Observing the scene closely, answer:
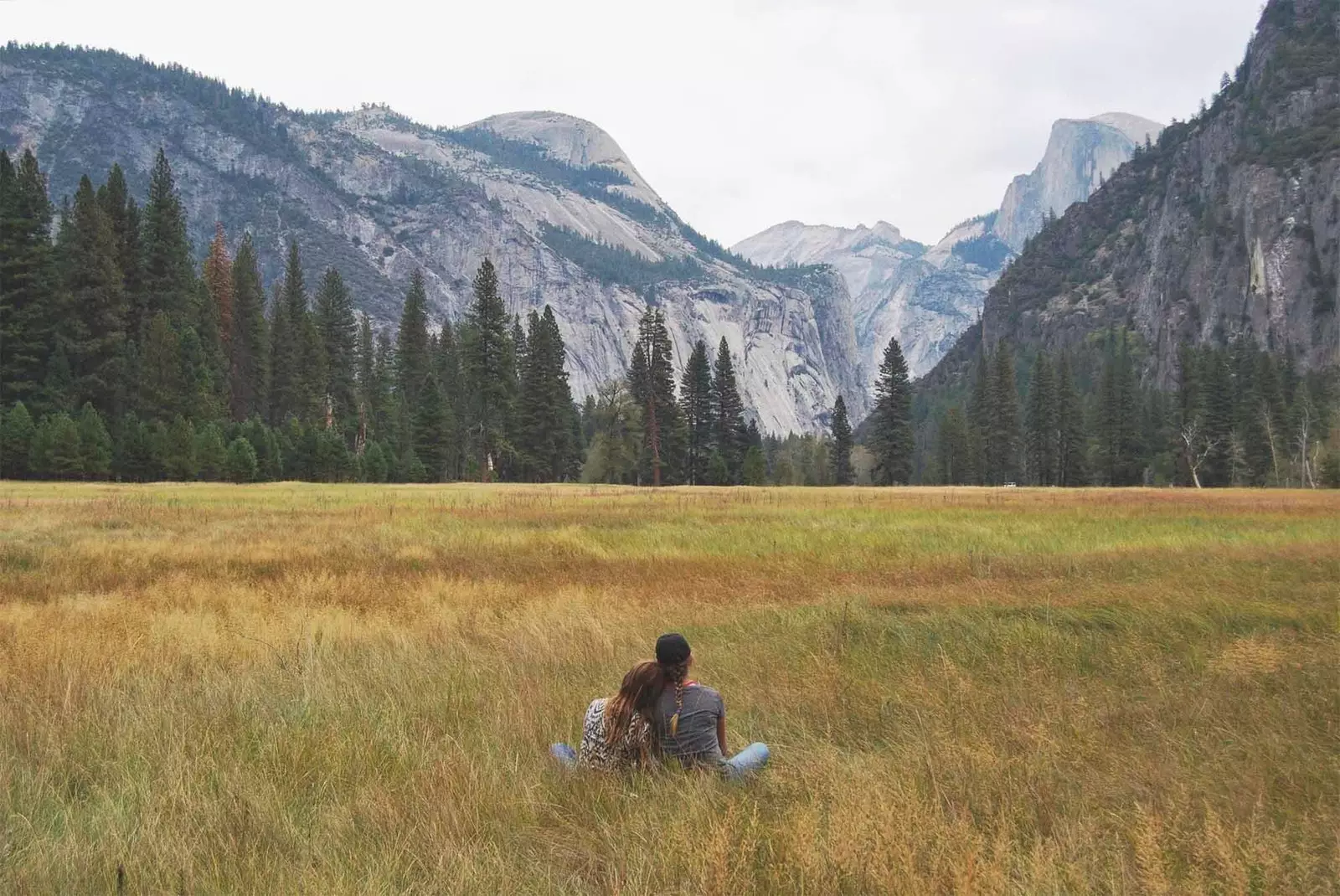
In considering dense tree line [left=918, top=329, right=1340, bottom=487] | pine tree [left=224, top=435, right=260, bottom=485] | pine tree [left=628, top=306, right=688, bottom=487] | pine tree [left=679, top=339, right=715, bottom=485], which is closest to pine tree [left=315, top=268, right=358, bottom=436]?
pine tree [left=224, top=435, right=260, bottom=485]

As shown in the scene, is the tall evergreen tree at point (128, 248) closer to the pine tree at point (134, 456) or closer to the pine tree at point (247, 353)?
the pine tree at point (247, 353)

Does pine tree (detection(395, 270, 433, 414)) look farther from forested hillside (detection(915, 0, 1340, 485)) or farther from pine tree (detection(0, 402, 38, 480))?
forested hillside (detection(915, 0, 1340, 485))

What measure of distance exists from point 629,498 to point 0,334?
143 feet

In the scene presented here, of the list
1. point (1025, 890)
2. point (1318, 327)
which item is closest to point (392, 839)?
point (1025, 890)

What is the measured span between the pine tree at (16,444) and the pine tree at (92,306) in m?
9.43

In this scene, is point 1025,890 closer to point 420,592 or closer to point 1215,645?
point 1215,645

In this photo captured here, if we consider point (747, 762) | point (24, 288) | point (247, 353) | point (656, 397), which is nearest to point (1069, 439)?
point (656, 397)

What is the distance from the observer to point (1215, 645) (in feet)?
27.3

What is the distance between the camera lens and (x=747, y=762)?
5.22 metres

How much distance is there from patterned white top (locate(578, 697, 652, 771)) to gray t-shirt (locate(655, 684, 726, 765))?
0.12 metres

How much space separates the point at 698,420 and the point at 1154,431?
58570mm

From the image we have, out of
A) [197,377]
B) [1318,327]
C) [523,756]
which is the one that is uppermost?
[1318,327]

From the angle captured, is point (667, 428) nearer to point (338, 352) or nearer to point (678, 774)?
point (338, 352)

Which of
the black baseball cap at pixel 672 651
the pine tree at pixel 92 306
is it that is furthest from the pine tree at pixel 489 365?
the black baseball cap at pixel 672 651
